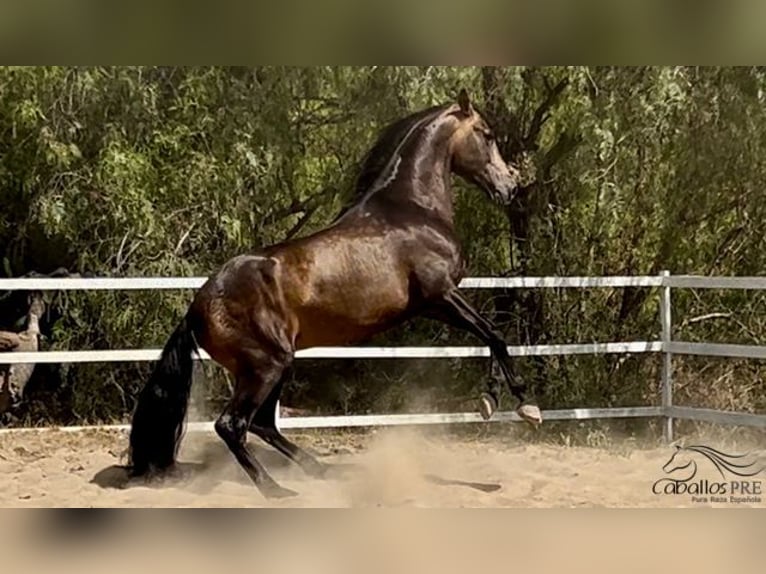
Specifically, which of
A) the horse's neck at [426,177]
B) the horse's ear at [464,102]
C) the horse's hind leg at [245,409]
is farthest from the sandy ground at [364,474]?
the horse's ear at [464,102]

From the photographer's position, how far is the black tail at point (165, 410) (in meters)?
4.66

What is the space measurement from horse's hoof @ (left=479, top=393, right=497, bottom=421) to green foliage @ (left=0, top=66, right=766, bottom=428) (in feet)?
0.75

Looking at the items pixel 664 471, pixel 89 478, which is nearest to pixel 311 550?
pixel 89 478

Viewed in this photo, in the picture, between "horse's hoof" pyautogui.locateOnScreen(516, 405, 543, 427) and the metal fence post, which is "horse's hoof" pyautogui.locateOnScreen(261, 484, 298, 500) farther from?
the metal fence post

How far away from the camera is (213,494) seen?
466cm

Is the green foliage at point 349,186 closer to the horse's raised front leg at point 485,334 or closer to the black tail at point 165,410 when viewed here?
the horse's raised front leg at point 485,334

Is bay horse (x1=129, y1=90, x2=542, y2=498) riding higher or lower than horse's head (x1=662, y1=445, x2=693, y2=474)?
higher

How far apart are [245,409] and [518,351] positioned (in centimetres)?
149

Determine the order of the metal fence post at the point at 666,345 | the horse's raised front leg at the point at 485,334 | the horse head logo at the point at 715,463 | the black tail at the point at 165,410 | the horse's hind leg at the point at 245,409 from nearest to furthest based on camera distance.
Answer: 1. the horse's hind leg at the point at 245,409
2. the black tail at the point at 165,410
3. the horse's raised front leg at the point at 485,334
4. the horse head logo at the point at 715,463
5. the metal fence post at the point at 666,345

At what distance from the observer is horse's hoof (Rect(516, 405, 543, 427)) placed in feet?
16.2

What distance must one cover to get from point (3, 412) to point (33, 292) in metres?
0.58

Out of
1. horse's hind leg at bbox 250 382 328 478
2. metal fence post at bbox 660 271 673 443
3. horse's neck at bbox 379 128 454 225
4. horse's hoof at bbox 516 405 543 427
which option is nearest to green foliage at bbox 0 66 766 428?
metal fence post at bbox 660 271 673 443

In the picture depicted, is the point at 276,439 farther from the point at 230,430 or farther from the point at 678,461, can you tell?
the point at 678,461

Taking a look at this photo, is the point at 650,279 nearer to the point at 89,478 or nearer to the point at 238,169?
the point at 238,169
